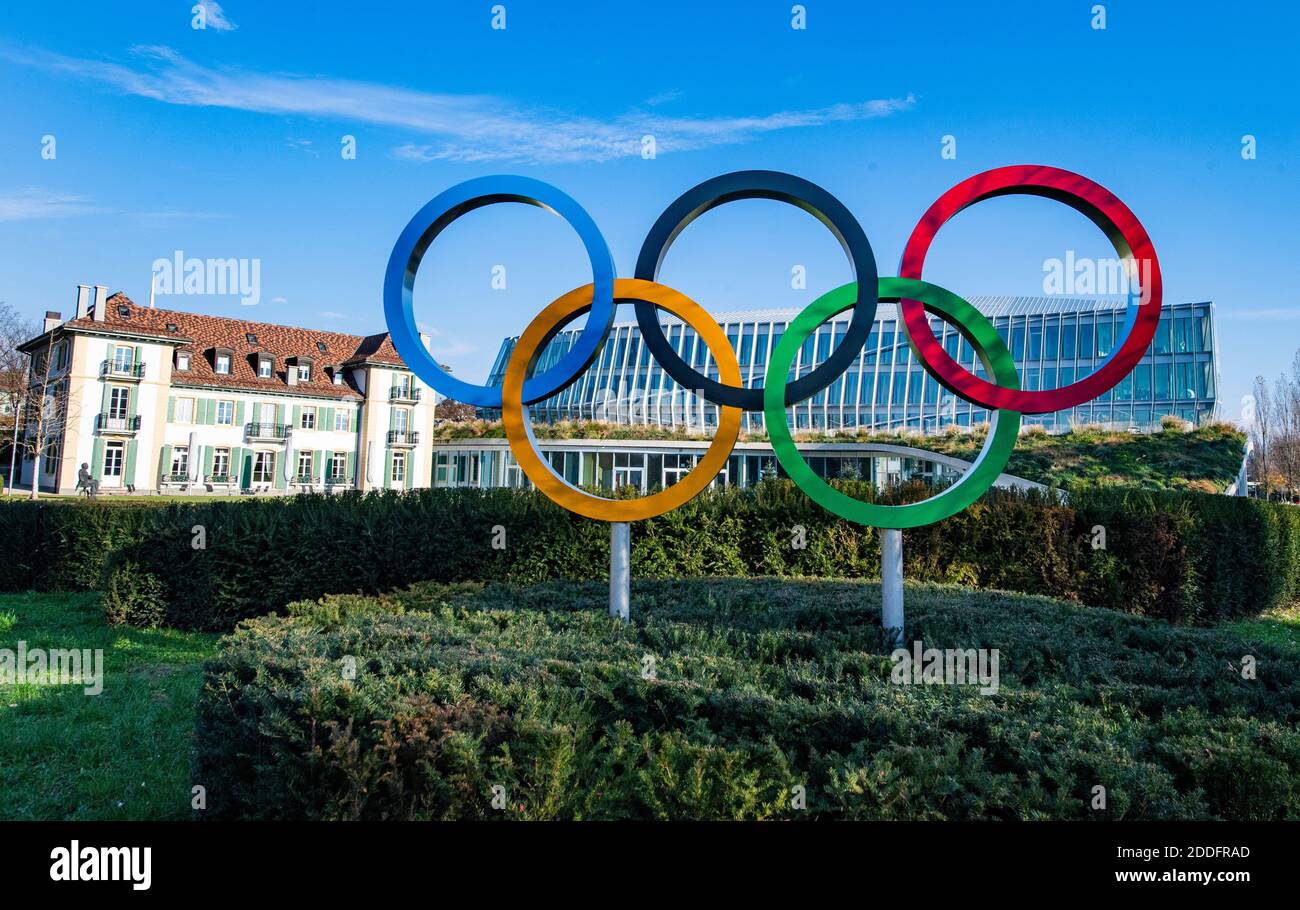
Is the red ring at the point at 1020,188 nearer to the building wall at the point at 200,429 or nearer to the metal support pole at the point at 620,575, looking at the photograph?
the metal support pole at the point at 620,575

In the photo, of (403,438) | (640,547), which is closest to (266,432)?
(403,438)

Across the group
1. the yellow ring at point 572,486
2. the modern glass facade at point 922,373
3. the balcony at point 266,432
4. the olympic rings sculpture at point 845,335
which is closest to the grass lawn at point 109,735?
the yellow ring at point 572,486

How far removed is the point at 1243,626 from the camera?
12.9m

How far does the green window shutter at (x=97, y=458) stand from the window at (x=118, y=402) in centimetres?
145

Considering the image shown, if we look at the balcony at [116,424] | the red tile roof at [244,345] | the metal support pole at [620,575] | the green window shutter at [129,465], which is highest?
the red tile roof at [244,345]

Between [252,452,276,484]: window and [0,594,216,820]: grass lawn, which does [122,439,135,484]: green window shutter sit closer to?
[252,452,276,484]: window

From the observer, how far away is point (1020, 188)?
6957mm

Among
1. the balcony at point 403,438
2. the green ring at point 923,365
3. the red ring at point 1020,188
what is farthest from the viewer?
the balcony at point 403,438

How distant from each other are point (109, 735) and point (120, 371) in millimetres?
45029

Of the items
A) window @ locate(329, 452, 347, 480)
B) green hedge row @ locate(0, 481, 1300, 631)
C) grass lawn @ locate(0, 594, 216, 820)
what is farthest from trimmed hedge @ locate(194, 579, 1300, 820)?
window @ locate(329, 452, 347, 480)

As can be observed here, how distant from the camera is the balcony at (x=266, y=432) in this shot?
157 feet

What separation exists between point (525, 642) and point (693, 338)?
40814 millimetres

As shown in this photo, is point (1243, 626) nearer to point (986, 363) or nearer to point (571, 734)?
point (986, 363)
